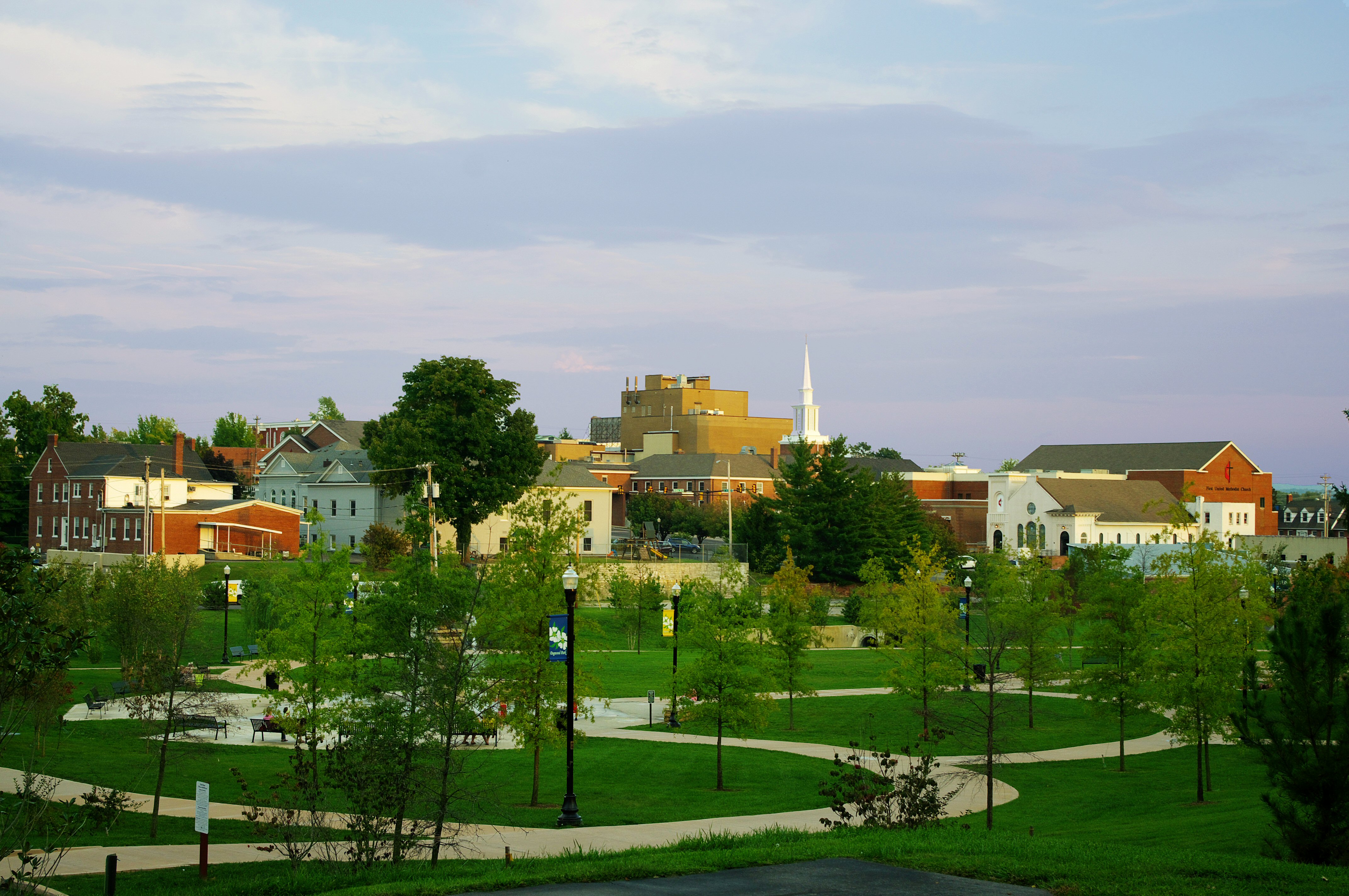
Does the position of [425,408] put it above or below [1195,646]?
above

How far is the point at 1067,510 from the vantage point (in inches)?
4407

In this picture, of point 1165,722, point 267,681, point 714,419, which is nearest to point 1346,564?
point 1165,722

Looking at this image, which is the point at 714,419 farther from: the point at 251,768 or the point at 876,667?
the point at 251,768

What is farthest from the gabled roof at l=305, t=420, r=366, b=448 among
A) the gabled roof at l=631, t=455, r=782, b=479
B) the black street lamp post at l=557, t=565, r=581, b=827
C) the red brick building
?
the black street lamp post at l=557, t=565, r=581, b=827

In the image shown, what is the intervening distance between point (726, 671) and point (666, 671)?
65.7ft

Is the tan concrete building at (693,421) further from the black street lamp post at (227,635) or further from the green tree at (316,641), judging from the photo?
the green tree at (316,641)

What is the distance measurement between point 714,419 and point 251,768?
13993 centimetres

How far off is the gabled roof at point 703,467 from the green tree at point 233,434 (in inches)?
2132

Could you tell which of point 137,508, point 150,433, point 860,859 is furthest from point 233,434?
point 860,859

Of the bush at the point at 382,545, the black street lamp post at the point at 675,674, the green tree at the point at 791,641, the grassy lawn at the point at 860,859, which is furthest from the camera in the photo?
the bush at the point at 382,545

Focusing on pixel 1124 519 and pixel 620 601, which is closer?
pixel 620 601

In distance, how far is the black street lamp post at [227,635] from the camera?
4525 centimetres

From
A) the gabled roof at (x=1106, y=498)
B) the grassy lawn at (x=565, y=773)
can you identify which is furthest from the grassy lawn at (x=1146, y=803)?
the gabled roof at (x=1106, y=498)

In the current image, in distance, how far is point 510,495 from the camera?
71.2 m
